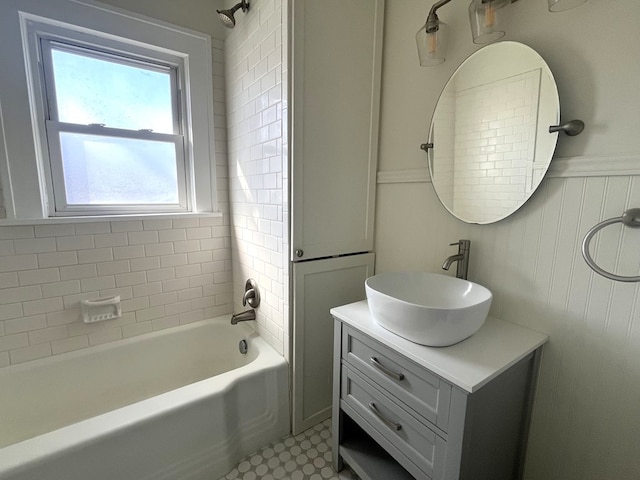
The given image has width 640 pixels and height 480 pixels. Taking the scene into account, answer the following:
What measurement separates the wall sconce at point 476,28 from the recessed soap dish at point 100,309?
2074 millimetres

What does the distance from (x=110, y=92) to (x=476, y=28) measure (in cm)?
190

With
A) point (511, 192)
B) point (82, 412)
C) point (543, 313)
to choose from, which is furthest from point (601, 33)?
point (82, 412)

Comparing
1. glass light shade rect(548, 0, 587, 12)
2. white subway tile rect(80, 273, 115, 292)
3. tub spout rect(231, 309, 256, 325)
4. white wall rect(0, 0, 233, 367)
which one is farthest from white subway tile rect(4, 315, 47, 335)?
glass light shade rect(548, 0, 587, 12)

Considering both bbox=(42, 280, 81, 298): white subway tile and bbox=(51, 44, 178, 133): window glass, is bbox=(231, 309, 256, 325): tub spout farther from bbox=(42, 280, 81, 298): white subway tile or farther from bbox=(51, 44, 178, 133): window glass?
bbox=(51, 44, 178, 133): window glass

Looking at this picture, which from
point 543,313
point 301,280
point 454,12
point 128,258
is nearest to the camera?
point 543,313

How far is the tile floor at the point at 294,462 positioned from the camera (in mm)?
1357

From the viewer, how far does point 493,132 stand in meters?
1.13

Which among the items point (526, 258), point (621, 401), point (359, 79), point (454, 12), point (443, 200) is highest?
point (454, 12)

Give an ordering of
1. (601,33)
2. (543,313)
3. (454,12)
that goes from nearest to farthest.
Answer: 1. (601,33)
2. (543,313)
3. (454,12)

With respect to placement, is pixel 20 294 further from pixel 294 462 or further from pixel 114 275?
pixel 294 462

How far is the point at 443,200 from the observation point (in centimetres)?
131

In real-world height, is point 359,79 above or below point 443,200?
above

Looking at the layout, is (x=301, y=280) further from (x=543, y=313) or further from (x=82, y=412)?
(x=82, y=412)

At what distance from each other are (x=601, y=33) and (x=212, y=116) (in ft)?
6.27
